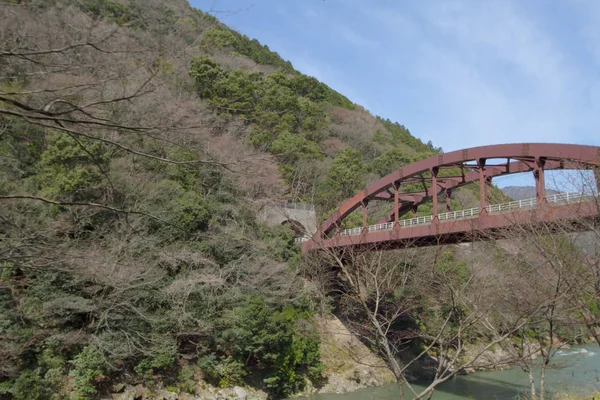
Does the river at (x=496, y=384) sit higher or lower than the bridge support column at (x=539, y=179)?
lower

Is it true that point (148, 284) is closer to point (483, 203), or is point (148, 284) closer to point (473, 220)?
point (473, 220)

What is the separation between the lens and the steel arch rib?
1034 centimetres

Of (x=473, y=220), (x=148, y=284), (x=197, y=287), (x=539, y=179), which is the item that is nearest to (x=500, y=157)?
(x=539, y=179)

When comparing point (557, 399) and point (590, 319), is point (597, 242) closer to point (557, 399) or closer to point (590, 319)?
point (590, 319)

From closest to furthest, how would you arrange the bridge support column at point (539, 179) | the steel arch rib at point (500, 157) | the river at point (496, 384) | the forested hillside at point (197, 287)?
the forested hillside at point (197, 287) < the steel arch rib at point (500, 157) < the bridge support column at point (539, 179) < the river at point (496, 384)

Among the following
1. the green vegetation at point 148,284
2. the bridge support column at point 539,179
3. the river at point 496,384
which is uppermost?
the bridge support column at point 539,179

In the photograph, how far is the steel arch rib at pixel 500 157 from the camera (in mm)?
10337

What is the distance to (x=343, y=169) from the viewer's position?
79.0 feet

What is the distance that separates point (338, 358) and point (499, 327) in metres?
5.66

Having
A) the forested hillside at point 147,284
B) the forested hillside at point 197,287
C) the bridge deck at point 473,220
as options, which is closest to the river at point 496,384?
the forested hillside at point 197,287

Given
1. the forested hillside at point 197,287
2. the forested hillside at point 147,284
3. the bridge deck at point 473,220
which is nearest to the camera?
the forested hillside at point 197,287

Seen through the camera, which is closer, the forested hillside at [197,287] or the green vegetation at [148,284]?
the forested hillside at [197,287]

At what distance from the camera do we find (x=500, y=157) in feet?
45.6

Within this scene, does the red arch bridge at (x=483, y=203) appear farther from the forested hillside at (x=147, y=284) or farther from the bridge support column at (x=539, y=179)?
the forested hillside at (x=147, y=284)
